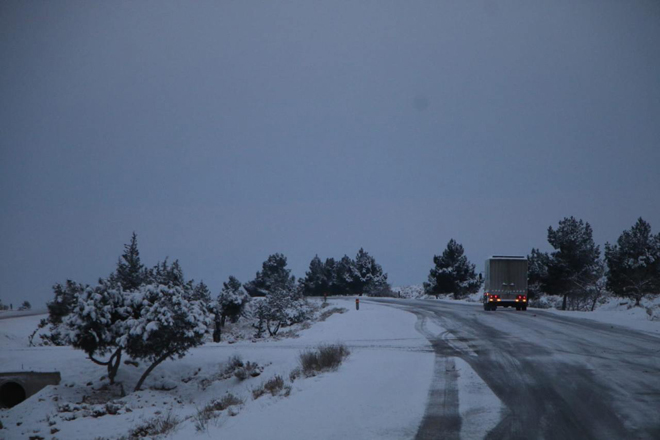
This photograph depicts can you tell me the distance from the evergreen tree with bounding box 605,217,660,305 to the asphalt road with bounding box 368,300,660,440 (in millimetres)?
25625

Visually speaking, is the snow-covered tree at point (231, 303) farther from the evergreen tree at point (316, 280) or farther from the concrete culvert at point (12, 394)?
the evergreen tree at point (316, 280)

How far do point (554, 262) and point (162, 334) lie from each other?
40.2 meters

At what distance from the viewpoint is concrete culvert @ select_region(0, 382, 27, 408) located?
2245 cm

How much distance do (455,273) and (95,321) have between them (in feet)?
174

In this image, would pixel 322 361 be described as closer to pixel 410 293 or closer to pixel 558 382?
pixel 558 382

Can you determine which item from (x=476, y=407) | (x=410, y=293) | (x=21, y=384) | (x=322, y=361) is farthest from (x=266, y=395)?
(x=410, y=293)

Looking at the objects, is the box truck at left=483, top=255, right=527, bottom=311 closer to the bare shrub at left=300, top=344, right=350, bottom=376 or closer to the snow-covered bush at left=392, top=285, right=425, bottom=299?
the bare shrub at left=300, top=344, right=350, bottom=376

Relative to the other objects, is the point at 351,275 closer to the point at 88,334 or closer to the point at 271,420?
the point at 88,334

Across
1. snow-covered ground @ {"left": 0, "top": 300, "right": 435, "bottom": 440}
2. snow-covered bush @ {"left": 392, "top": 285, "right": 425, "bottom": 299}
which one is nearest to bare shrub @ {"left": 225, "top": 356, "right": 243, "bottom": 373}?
snow-covered ground @ {"left": 0, "top": 300, "right": 435, "bottom": 440}

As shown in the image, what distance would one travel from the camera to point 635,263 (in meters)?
42.1

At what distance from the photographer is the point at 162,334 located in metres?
21.7

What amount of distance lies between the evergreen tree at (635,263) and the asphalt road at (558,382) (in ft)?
84.1

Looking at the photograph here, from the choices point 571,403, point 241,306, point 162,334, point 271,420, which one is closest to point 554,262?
point 241,306

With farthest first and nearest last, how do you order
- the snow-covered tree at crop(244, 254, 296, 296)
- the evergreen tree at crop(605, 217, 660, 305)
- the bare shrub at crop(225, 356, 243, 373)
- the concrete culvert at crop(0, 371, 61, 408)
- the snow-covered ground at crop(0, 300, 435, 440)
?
the snow-covered tree at crop(244, 254, 296, 296) → the evergreen tree at crop(605, 217, 660, 305) → the concrete culvert at crop(0, 371, 61, 408) → the bare shrub at crop(225, 356, 243, 373) → the snow-covered ground at crop(0, 300, 435, 440)
